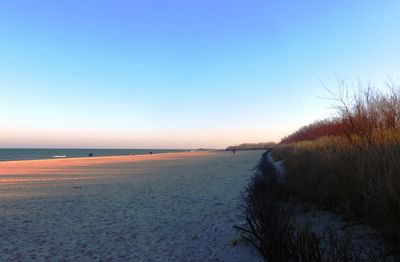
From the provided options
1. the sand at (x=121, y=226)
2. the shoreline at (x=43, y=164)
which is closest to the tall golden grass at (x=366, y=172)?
the sand at (x=121, y=226)

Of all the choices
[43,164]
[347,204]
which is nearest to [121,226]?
[347,204]

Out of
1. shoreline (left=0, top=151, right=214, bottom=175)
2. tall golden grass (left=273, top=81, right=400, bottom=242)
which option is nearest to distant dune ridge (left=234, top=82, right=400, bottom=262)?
tall golden grass (left=273, top=81, right=400, bottom=242)

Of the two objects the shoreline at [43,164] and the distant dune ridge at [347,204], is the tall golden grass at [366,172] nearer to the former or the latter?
the distant dune ridge at [347,204]

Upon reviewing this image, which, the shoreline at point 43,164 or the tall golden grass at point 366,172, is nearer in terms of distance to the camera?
the tall golden grass at point 366,172

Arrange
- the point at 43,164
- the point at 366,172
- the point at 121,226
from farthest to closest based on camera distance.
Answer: the point at 43,164 < the point at 121,226 < the point at 366,172

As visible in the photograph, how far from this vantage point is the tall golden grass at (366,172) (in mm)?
4027

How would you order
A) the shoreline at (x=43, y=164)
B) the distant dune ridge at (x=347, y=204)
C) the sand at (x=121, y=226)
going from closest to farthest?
1. the distant dune ridge at (x=347, y=204)
2. the sand at (x=121, y=226)
3. the shoreline at (x=43, y=164)

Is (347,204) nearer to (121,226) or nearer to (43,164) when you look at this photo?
(121,226)

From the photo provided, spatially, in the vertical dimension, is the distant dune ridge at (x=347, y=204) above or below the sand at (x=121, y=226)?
above

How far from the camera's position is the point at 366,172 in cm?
493

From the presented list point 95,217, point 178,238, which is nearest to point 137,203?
point 95,217

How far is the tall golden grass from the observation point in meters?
4.03

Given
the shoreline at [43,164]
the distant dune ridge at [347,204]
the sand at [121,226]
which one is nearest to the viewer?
the distant dune ridge at [347,204]

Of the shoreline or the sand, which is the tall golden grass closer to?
the sand
